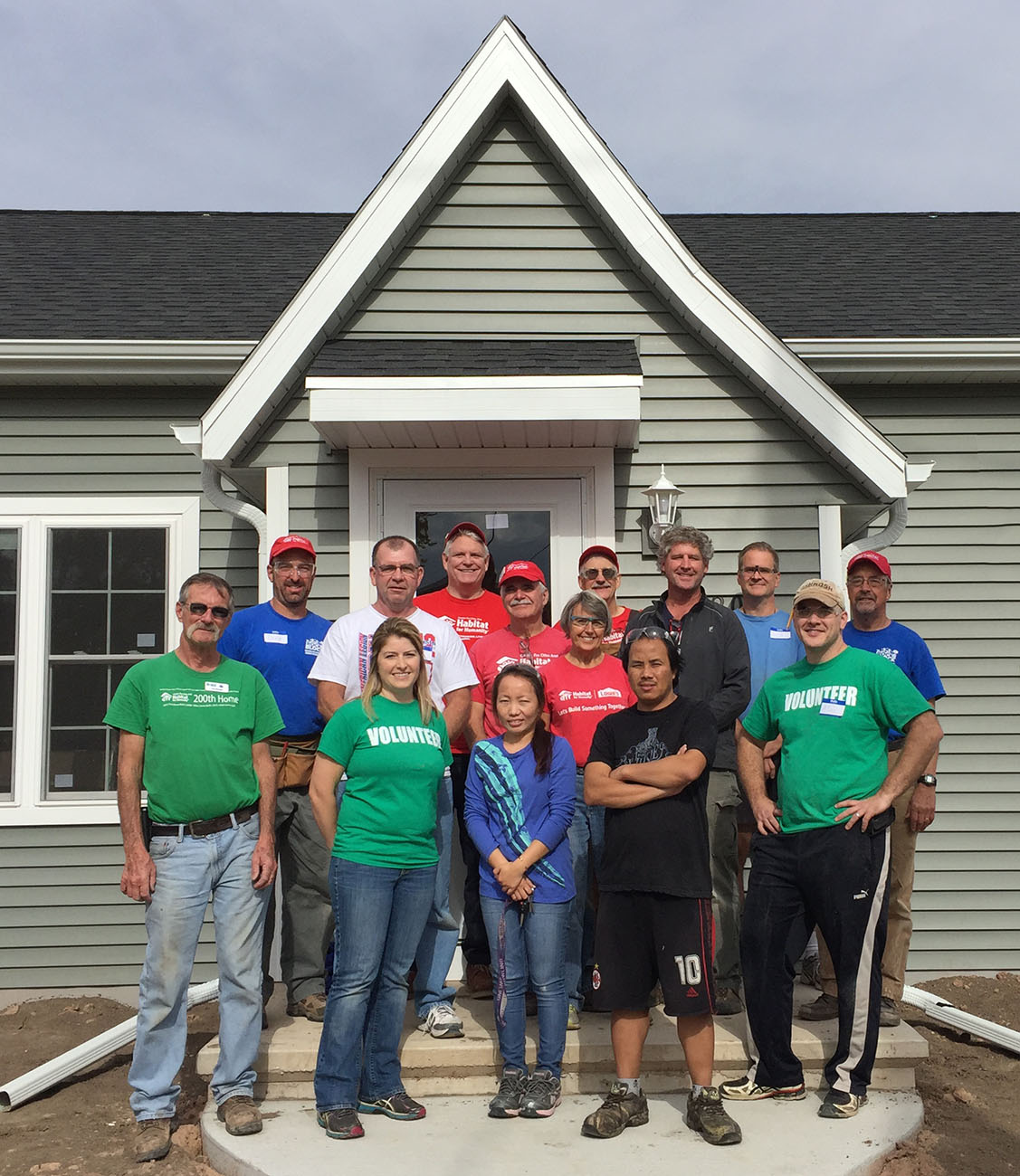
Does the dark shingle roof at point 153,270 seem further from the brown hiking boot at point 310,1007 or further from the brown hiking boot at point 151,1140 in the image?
the brown hiking boot at point 151,1140

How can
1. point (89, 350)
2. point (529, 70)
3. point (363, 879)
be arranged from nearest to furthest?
point (363, 879) < point (529, 70) < point (89, 350)

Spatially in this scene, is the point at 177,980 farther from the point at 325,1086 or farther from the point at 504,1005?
the point at 504,1005

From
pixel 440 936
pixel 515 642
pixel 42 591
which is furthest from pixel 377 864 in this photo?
pixel 42 591

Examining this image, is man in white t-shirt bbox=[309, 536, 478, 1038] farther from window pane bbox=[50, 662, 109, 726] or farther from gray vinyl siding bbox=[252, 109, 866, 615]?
window pane bbox=[50, 662, 109, 726]

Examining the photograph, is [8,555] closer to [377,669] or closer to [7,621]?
[7,621]

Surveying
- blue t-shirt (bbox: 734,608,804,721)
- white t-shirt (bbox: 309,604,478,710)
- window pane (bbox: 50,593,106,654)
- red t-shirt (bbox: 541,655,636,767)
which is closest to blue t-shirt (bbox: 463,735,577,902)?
red t-shirt (bbox: 541,655,636,767)

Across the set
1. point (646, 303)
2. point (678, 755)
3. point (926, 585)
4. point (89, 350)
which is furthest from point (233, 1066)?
point (926, 585)

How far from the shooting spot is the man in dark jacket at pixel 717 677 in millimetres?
4238

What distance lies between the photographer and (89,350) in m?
6.82

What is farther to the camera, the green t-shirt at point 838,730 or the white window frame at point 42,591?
the white window frame at point 42,591

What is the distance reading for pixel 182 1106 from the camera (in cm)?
428

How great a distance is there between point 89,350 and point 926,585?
553 centimetres

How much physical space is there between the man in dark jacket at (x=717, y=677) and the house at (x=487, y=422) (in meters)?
1.04

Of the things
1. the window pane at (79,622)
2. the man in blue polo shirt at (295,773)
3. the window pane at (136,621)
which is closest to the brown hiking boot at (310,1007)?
the man in blue polo shirt at (295,773)
